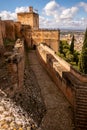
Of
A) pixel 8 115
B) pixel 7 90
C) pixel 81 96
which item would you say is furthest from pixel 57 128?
pixel 8 115

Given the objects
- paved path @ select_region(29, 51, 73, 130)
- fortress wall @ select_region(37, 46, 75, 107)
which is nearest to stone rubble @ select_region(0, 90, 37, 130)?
paved path @ select_region(29, 51, 73, 130)

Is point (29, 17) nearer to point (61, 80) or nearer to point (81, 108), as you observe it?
point (61, 80)

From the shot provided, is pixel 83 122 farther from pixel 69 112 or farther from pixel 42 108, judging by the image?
pixel 42 108

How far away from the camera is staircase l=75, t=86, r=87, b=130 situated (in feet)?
24.7

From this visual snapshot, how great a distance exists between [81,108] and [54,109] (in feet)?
4.02

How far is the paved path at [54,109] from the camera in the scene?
7070mm

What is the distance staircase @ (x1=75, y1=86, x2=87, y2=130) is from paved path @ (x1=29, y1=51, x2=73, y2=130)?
0.32 metres

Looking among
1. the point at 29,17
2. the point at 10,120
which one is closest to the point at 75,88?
the point at 10,120

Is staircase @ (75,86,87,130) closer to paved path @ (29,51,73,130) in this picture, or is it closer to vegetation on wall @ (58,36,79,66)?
paved path @ (29,51,73,130)

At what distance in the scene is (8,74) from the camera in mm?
5926

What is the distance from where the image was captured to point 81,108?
809 cm

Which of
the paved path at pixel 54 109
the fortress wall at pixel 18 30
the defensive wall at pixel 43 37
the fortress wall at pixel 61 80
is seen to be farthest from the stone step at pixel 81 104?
the fortress wall at pixel 18 30

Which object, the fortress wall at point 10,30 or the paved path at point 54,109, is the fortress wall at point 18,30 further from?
the paved path at point 54,109

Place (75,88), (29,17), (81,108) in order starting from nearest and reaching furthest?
(81,108) → (75,88) → (29,17)
